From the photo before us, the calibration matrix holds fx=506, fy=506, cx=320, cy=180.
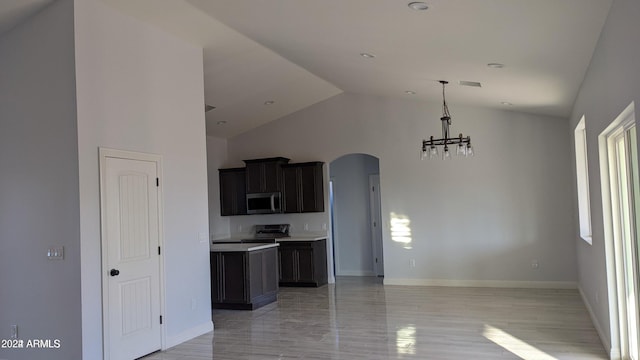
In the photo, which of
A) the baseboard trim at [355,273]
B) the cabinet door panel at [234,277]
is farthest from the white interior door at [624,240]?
the baseboard trim at [355,273]

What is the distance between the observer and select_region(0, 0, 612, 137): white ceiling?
3.96 metres

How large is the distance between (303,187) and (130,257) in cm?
493

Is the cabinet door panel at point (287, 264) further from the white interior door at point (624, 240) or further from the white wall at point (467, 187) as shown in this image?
the white interior door at point (624, 240)

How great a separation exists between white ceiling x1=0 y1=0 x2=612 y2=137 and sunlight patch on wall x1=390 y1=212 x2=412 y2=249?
2188 millimetres

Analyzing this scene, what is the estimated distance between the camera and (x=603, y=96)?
408cm

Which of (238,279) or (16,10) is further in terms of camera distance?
(238,279)

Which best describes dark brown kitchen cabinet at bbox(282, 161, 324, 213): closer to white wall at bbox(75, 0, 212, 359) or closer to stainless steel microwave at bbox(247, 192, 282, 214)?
stainless steel microwave at bbox(247, 192, 282, 214)

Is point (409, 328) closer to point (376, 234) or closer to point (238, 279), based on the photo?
point (238, 279)

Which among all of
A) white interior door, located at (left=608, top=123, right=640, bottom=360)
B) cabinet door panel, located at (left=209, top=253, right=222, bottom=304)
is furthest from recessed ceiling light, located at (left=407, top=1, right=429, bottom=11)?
cabinet door panel, located at (left=209, top=253, right=222, bottom=304)

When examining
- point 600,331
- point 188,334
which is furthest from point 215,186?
point 600,331

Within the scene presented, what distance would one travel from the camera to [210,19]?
5293 millimetres

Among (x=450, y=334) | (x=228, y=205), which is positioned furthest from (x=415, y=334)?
(x=228, y=205)

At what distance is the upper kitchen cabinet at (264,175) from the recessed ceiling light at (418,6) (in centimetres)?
592

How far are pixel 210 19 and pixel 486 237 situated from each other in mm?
5718
